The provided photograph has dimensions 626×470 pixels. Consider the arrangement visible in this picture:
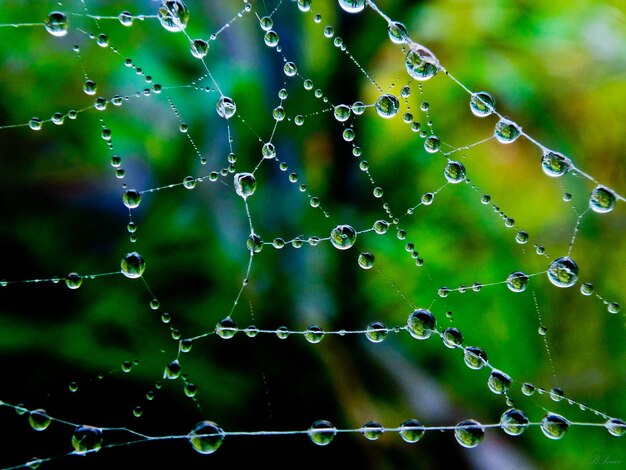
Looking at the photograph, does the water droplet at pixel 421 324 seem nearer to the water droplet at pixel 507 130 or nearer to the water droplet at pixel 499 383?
the water droplet at pixel 499 383

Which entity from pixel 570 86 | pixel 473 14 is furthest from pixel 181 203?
pixel 570 86

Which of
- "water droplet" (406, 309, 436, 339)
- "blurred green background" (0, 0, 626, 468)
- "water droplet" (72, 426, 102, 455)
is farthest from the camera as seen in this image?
"blurred green background" (0, 0, 626, 468)

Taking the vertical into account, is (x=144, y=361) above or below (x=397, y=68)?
below

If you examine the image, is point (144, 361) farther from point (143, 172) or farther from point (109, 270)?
point (143, 172)

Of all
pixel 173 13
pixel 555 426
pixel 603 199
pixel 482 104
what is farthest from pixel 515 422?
pixel 173 13

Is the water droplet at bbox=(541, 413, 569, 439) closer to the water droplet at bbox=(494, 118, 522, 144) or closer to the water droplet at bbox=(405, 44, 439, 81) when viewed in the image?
the water droplet at bbox=(494, 118, 522, 144)

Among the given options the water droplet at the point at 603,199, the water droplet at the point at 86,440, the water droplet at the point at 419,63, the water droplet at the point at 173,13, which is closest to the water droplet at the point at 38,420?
the water droplet at the point at 86,440

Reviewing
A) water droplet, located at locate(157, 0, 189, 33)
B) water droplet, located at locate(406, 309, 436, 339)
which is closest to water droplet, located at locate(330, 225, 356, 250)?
water droplet, located at locate(406, 309, 436, 339)

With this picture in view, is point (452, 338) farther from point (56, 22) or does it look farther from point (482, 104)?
point (56, 22)
